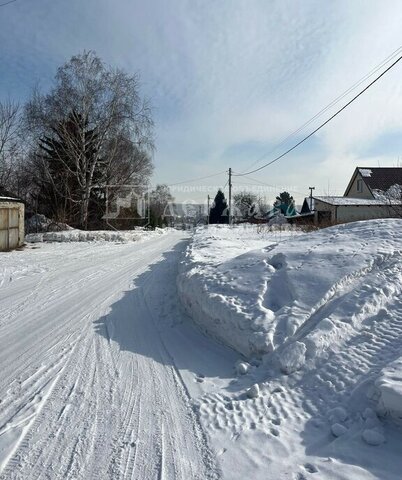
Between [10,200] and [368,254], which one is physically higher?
[10,200]

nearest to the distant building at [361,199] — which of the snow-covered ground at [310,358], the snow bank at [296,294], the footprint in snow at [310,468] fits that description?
the snow bank at [296,294]

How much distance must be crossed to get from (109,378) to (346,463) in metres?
2.33

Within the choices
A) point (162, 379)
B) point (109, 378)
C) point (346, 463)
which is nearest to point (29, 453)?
point (109, 378)

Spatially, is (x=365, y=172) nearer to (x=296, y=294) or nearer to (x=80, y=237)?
(x=80, y=237)

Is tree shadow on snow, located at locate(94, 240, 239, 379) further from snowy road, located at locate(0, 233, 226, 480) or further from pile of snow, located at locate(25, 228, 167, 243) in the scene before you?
pile of snow, located at locate(25, 228, 167, 243)

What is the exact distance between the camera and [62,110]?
25281mm

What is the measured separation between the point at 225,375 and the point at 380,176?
112 feet

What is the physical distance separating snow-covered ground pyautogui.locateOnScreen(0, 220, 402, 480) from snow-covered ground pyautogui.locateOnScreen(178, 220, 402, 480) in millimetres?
14

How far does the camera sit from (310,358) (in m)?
3.61

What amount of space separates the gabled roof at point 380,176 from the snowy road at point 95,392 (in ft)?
99.8

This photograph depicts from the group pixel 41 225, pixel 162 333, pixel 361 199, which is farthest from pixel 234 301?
pixel 361 199

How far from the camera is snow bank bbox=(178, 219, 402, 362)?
3.92 m

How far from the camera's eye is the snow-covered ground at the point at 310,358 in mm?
2494

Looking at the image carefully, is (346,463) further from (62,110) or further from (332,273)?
(62,110)
